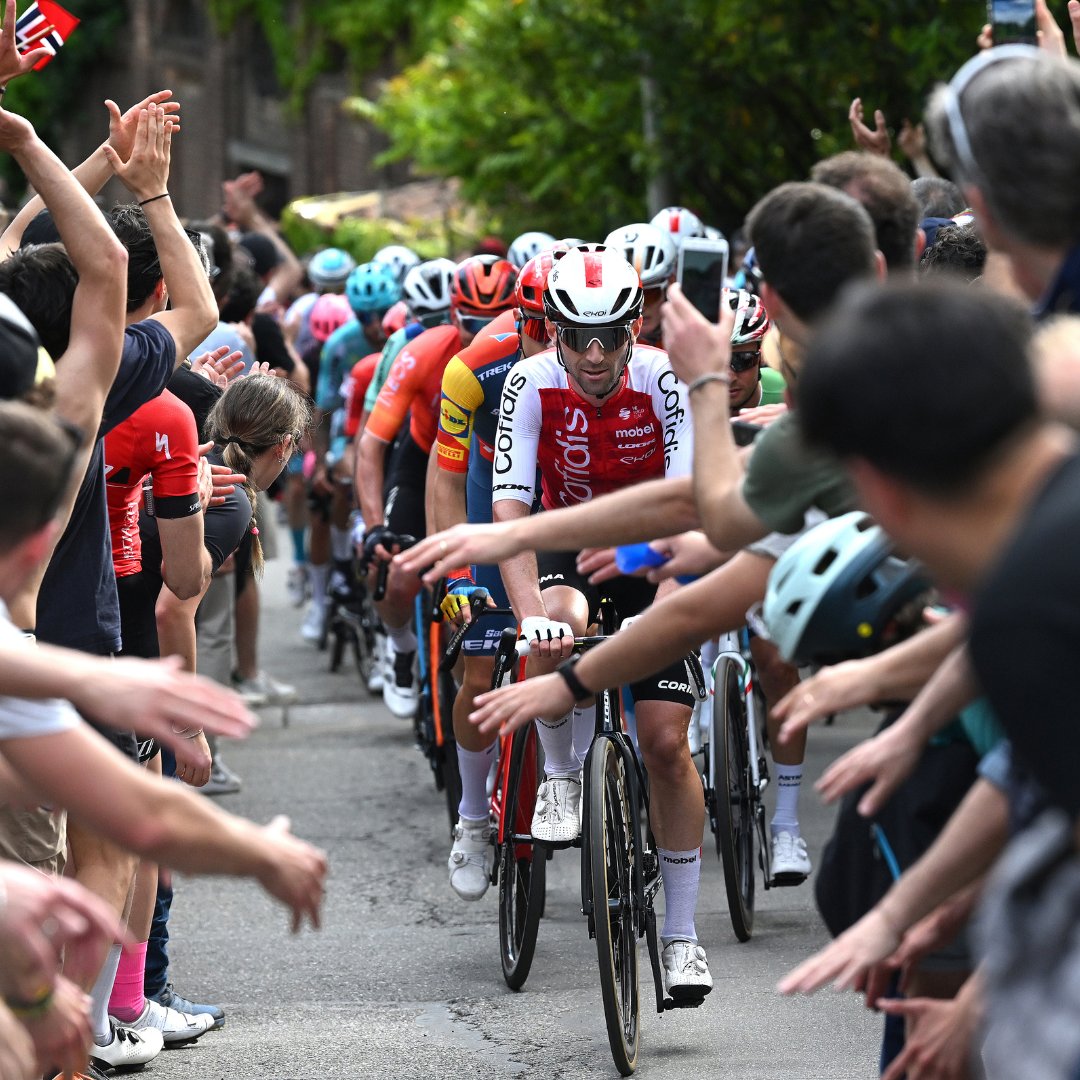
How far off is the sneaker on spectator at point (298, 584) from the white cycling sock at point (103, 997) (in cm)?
1007

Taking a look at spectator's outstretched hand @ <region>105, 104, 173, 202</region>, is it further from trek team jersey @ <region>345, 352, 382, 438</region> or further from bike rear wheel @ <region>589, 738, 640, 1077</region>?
trek team jersey @ <region>345, 352, 382, 438</region>

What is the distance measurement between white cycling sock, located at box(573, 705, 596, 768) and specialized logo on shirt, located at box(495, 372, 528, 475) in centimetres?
82

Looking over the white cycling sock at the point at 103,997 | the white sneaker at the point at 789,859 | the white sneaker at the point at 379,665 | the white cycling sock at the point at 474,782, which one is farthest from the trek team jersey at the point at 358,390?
the white cycling sock at the point at 103,997

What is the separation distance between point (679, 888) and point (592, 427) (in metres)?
1.44

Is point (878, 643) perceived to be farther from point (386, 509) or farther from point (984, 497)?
point (386, 509)

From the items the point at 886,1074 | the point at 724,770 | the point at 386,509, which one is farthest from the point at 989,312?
the point at 386,509

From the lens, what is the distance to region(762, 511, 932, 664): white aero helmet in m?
3.22

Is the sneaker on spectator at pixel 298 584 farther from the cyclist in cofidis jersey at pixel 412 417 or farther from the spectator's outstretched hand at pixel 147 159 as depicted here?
the spectator's outstretched hand at pixel 147 159

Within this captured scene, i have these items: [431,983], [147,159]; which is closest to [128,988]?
[431,983]

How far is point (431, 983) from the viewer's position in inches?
246

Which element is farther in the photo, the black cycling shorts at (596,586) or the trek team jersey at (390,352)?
the trek team jersey at (390,352)

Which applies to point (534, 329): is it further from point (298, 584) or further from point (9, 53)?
point (298, 584)

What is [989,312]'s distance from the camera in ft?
7.55

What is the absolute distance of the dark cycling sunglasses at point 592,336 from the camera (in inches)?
231
